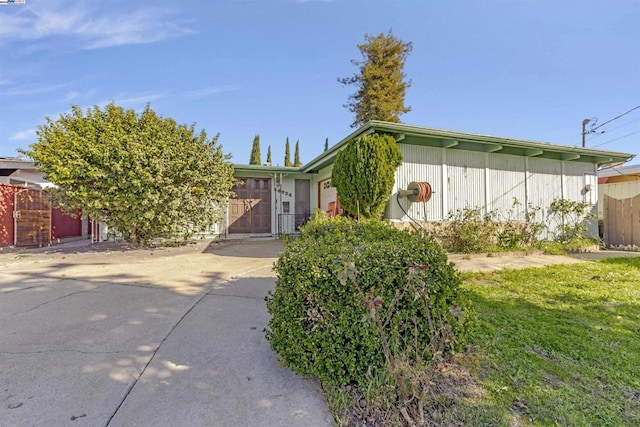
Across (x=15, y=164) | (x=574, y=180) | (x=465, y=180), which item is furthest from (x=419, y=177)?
(x=15, y=164)

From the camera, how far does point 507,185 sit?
359 inches

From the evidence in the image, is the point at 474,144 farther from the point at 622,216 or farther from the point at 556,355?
the point at 556,355

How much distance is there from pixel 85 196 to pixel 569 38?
569 inches

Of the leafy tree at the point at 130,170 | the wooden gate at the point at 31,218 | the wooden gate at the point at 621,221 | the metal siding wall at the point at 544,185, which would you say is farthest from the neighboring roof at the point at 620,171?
the wooden gate at the point at 31,218

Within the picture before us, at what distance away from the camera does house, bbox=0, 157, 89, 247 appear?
329 inches

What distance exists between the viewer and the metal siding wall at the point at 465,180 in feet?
27.7

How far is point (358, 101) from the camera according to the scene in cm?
1900

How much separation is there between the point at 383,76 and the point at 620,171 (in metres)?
12.6

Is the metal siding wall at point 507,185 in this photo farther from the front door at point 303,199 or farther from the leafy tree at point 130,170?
the leafy tree at point 130,170

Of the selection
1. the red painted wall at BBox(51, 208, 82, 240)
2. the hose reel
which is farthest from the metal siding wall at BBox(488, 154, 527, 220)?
the red painted wall at BBox(51, 208, 82, 240)

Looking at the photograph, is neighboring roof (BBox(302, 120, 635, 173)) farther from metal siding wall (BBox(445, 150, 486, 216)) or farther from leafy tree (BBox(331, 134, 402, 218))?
leafy tree (BBox(331, 134, 402, 218))

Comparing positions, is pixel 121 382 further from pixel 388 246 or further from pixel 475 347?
pixel 475 347

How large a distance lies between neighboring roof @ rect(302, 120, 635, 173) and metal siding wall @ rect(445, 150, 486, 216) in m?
0.26

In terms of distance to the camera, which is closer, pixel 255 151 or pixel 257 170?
pixel 257 170
